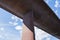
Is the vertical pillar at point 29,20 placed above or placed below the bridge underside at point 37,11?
below

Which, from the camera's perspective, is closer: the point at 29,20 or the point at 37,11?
the point at 29,20

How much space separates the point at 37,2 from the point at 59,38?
60.6 inches

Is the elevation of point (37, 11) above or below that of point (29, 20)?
above

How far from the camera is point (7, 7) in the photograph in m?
1.85

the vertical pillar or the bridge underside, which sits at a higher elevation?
the bridge underside

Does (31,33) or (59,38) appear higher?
(59,38)

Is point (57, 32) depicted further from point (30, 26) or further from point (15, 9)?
point (15, 9)

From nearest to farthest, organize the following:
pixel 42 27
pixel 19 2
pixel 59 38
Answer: pixel 19 2 < pixel 42 27 < pixel 59 38

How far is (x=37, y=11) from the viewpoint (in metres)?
2.08

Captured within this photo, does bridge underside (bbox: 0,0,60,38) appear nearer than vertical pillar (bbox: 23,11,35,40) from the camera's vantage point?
Yes

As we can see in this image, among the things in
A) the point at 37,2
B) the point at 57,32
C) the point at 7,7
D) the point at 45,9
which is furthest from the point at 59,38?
the point at 7,7

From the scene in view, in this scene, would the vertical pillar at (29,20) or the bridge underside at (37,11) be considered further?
the vertical pillar at (29,20)

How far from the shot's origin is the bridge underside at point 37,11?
184 cm

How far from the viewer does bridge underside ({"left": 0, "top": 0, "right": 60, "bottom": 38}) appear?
1.84 metres
